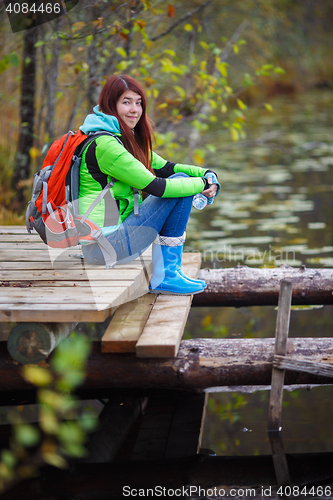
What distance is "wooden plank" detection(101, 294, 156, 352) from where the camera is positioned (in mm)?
2795

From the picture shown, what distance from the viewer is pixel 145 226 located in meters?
3.29

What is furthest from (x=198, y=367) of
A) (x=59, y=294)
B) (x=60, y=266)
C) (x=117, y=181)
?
(x=117, y=181)

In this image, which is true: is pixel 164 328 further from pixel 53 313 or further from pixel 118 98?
pixel 118 98

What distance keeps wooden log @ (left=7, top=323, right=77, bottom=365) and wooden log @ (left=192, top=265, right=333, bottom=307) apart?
1.51m

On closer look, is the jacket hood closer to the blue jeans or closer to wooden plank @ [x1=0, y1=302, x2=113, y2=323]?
the blue jeans

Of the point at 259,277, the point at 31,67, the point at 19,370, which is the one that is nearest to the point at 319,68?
the point at 31,67

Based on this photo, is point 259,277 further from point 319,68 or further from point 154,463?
point 319,68

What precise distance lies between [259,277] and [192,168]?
3.20 ft

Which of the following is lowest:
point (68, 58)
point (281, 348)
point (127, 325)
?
point (281, 348)

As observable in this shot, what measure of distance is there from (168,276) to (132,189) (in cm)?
58

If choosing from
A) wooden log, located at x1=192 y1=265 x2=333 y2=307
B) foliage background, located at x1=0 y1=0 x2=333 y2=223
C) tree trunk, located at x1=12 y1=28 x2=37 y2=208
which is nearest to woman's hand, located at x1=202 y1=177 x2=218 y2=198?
wooden log, located at x1=192 y1=265 x2=333 y2=307

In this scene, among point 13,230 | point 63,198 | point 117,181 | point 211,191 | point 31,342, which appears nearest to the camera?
point 31,342

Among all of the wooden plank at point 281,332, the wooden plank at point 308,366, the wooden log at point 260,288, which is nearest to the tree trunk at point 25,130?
the wooden log at point 260,288

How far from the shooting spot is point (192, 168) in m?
3.74
